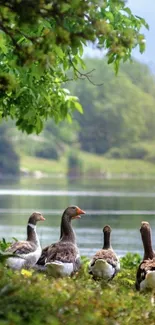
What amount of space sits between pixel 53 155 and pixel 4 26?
590ft

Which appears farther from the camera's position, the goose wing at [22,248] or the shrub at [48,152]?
the shrub at [48,152]

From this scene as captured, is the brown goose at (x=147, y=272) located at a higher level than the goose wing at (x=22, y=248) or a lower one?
lower

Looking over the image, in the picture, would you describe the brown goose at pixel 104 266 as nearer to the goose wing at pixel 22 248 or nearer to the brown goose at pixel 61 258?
the brown goose at pixel 61 258

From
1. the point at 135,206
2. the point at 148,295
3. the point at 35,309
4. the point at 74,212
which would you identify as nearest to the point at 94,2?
the point at 35,309

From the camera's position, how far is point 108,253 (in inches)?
605

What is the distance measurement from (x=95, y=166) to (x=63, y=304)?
600 ft

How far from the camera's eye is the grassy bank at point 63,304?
9.47 m

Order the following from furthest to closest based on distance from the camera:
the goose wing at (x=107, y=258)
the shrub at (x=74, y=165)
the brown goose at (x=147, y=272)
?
the shrub at (x=74, y=165) → the goose wing at (x=107, y=258) → the brown goose at (x=147, y=272)

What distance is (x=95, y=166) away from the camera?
193m

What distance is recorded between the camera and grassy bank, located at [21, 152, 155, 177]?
604 feet

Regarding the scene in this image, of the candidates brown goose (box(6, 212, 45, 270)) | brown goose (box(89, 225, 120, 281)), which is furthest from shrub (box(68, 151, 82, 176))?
brown goose (box(89, 225, 120, 281))

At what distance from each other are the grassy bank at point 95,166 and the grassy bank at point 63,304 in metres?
169

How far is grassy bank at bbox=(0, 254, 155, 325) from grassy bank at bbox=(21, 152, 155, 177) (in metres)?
169

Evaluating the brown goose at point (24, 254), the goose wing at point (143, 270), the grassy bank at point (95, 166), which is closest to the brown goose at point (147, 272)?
the goose wing at point (143, 270)
